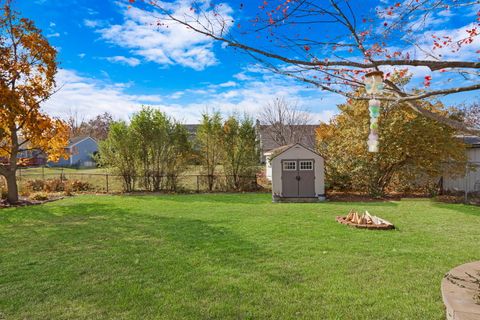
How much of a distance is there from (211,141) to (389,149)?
25.2 ft

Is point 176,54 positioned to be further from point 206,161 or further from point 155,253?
point 206,161

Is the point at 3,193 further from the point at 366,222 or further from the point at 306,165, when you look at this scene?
the point at 366,222

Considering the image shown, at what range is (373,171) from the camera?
11797 millimetres

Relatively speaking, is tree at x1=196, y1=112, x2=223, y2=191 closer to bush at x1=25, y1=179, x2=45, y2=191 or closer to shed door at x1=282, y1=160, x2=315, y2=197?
shed door at x1=282, y1=160, x2=315, y2=197

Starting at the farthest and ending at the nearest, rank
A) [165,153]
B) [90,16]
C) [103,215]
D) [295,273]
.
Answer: [165,153]
[103,215]
[90,16]
[295,273]

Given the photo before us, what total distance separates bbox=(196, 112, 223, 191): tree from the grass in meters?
6.76

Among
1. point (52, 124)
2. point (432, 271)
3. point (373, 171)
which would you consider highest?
point (52, 124)

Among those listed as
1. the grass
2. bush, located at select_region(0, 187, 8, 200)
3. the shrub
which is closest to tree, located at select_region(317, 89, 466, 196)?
the grass

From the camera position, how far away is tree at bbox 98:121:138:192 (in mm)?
13539

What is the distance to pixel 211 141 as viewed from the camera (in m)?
14.2

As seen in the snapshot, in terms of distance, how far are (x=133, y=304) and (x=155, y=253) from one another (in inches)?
65.3

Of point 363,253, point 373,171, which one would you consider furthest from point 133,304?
point 373,171

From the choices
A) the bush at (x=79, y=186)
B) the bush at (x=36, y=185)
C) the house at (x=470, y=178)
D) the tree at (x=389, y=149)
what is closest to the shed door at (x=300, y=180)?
the tree at (x=389, y=149)

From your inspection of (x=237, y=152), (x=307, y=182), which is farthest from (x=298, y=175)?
(x=237, y=152)
